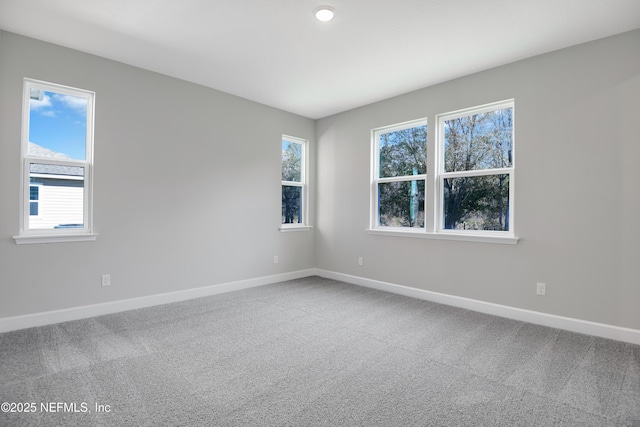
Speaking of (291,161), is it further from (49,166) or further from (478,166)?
(49,166)

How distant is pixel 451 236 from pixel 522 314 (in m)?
1.05

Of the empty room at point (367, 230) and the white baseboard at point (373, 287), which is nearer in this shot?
the empty room at point (367, 230)

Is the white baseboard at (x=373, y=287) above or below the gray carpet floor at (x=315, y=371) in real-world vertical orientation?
above

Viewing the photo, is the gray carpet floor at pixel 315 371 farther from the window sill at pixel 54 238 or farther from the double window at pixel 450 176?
the double window at pixel 450 176

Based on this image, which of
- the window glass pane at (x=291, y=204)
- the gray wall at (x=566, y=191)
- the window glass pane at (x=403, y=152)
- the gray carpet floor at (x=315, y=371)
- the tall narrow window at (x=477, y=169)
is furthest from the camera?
the window glass pane at (x=291, y=204)

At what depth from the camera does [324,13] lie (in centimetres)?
256

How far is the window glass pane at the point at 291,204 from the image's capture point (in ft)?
17.1

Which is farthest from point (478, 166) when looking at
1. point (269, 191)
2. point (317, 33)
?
point (269, 191)

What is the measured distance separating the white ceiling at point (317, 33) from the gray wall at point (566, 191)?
0.25 meters

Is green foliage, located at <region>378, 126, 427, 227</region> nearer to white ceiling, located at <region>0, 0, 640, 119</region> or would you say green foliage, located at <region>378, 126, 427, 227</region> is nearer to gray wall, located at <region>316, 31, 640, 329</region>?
gray wall, located at <region>316, 31, 640, 329</region>

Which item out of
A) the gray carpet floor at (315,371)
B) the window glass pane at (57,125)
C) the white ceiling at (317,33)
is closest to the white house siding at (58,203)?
the window glass pane at (57,125)

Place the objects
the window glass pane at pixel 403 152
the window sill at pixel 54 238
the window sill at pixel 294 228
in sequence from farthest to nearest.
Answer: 1. the window sill at pixel 294 228
2. the window glass pane at pixel 403 152
3. the window sill at pixel 54 238

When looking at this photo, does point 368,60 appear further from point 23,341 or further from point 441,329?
point 23,341

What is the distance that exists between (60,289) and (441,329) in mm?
3673
